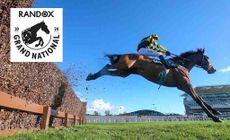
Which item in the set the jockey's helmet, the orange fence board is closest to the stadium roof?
the jockey's helmet

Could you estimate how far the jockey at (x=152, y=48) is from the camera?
1183cm

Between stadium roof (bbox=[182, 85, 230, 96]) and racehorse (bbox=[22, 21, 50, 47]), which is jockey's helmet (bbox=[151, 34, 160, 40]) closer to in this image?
racehorse (bbox=[22, 21, 50, 47])

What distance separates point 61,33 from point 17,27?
5.19 feet

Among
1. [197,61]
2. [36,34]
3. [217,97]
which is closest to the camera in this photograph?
[36,34]

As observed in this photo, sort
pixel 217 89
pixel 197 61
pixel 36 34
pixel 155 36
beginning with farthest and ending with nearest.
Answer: pixel 217 89
pixel 197 61
pixel 155 36
pixel 36 34

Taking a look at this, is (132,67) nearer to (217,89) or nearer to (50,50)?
(50,50)

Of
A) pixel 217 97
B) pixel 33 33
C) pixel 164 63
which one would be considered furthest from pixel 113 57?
pixel 217 97

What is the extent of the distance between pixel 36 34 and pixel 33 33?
0.37 feet

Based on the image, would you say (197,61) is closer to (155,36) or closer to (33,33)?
(155,36)

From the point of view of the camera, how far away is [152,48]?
1191cm

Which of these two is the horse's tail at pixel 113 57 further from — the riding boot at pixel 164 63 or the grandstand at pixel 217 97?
the grandstand at pixel 217 97

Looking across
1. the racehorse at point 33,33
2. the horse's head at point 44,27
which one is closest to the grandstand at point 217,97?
the horse's head at point 44,27

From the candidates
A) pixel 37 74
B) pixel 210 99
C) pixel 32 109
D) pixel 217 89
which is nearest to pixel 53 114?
pixel 37 74

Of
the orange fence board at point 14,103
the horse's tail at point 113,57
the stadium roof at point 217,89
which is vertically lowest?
the orange fence board at point 14,103
